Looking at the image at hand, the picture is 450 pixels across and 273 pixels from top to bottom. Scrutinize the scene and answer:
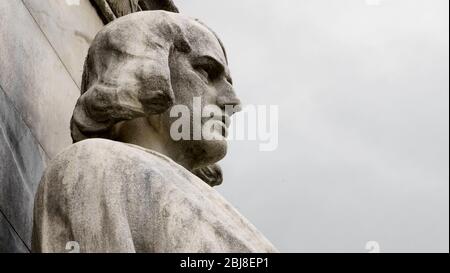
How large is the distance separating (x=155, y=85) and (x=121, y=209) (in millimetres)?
866

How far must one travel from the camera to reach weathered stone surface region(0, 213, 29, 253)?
8852 millimetres

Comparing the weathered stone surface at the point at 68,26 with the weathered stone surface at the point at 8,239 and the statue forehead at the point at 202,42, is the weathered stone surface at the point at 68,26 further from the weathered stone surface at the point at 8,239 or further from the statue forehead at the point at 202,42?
the weathered stone surface at the point at 8,239

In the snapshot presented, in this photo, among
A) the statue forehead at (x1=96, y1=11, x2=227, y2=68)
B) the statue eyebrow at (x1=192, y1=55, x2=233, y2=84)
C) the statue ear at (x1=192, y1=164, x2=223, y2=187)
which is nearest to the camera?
the statue forehead at (x1=96, y1=11, x2=227, y2=68)

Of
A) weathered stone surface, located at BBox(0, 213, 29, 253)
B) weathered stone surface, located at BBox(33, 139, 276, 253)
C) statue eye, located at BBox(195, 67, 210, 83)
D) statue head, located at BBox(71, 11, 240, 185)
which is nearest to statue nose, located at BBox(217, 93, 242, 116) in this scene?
statue head, located at BBox(71, 11, 240, 185)

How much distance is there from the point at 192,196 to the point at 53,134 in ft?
6.28

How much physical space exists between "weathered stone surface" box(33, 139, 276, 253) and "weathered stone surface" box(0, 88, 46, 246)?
0.87 metres

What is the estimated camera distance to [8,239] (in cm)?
895

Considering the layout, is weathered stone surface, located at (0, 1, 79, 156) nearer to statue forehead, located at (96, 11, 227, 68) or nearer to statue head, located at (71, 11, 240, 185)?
statue head, located at (71, 11, 240, 185)

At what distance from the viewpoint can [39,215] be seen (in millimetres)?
8117

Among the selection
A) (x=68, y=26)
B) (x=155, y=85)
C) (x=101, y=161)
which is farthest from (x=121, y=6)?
(x=101, y=161)

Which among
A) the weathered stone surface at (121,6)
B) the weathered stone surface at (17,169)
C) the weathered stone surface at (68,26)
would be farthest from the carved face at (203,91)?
the weathered stone surface at (121,6)

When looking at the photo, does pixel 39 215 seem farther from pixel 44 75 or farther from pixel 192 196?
pixel 44 75

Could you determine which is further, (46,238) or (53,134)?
(53,134)
